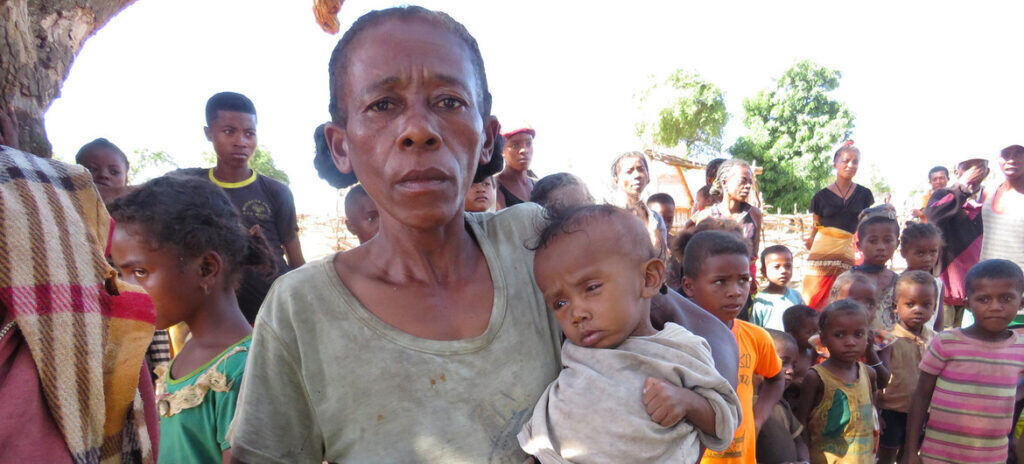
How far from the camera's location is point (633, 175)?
18.2 ft

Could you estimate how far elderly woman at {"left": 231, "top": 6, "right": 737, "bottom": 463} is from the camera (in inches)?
44.2

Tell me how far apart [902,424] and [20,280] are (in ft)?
15.3

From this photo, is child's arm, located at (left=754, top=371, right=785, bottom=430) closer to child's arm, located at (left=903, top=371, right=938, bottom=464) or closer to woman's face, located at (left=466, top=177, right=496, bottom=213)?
child's arm, located at (left=903, top=371, right=938, bottom=464)

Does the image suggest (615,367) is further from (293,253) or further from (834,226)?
(834,226)

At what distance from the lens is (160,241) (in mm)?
2039

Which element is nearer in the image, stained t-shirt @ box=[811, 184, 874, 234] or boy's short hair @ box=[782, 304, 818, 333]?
boy's short hair @ box=[782, 304, 818, 333]

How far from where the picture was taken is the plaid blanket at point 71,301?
3.20 ft

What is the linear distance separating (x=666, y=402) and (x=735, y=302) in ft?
5.14

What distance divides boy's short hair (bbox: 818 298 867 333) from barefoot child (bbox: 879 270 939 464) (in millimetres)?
690

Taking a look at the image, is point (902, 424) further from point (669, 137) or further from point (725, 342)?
point (669, 137)

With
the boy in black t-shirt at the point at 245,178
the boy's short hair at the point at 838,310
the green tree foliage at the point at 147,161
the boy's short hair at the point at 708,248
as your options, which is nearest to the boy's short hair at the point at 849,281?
the boy's short hair at the point at 838,310

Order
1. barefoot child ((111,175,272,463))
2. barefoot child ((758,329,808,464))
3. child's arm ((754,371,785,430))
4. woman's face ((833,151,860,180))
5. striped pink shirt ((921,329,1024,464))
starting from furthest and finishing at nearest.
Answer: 1. woman's face ((833,151,860,180))
2. striped pink shirt ((921,329,1024,464))
3. barefoot child ((758,329,808,464))
4. child's arm ((754,371,785,430))
5. barefoot child ((111,175,272,463))

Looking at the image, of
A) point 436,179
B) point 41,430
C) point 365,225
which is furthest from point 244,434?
point 365,225

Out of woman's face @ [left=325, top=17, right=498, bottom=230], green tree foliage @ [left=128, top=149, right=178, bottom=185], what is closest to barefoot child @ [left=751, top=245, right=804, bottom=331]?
woman's face @ [left=325, top=17, right=498, bottom=230]
